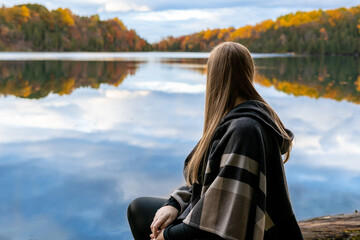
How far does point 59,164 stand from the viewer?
630 cm

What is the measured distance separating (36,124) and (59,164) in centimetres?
341

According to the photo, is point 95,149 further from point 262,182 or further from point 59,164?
point 262,182

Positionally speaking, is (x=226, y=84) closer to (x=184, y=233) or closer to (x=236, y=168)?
(x=236, y=168)

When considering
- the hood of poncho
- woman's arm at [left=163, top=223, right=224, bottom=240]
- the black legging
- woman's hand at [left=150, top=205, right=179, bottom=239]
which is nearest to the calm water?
the black legging

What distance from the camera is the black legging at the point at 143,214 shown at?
78.4 inches

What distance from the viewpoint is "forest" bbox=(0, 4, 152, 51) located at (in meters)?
61.9

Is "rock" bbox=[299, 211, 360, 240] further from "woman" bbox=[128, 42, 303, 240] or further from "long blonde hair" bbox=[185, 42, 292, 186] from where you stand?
"long blonde hair" bbox=[185, 42, 292, 186]

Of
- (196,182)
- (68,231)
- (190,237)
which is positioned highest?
(196,182)

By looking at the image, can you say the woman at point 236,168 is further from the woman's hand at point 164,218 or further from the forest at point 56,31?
the forest at point 56,31

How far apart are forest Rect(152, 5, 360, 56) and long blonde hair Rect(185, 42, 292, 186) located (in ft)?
211

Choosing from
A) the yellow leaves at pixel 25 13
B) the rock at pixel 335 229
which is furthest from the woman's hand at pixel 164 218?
the yellow leaves at pixel 25 13

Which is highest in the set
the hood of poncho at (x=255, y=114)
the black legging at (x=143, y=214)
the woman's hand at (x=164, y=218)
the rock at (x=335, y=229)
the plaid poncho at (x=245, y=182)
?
the hood of poncho at (x=255, y=114)

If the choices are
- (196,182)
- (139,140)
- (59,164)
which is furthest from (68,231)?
(139,140)

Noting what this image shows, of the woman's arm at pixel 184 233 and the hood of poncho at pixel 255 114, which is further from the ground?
the hood of poncho at pixel 255 114
